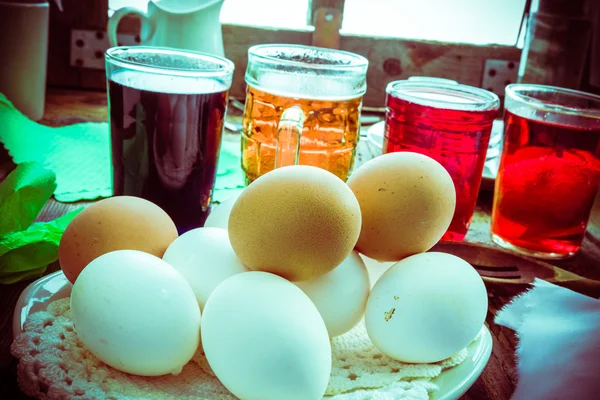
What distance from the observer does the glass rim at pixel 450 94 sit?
2.11 ft

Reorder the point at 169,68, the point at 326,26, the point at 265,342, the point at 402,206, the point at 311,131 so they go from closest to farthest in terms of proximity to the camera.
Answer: the point at 265,342
the point at 402,206
the point at 169,68
the point at 311,131
the point at 326,26

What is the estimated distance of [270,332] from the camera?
35cm

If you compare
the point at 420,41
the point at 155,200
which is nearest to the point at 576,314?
the point at 155,200

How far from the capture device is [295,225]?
1.31ft

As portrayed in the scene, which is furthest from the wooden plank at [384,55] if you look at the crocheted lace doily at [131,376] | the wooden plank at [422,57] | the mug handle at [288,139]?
the crocheted lace doily at [131,376]

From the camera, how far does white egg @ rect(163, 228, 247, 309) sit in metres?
0.42

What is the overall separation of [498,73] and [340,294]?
1022mm

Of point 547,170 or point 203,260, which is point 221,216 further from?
point 547,170

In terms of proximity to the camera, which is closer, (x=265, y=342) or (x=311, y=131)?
(x=265, y=342)

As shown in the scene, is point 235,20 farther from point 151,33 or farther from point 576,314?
point 576,314

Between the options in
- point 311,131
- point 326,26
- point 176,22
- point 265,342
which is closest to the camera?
point 265,342

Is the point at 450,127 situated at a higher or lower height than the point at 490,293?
higher

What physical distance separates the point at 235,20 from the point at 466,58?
490 millimetres

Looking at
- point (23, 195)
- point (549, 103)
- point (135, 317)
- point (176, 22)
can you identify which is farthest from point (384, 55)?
point (135, 317)
